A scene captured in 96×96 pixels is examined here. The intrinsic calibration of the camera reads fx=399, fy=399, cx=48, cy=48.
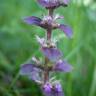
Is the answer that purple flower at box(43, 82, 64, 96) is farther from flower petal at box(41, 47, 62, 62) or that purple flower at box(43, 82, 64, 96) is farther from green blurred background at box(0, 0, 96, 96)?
green blurred background at box(0, 0, 96, 96)

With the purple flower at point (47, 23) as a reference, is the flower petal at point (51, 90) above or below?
below

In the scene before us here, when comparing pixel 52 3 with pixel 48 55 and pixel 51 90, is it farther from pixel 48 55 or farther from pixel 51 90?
pixel 51 90

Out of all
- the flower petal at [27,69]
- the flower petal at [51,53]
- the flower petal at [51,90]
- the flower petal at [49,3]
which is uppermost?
Answer: the flower petal at [49,3]

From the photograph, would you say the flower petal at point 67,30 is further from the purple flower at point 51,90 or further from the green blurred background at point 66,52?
the green blurred background at point 66,52

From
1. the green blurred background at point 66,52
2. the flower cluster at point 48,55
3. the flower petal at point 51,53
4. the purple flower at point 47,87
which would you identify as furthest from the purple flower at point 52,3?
the green blurred background at point 66,52

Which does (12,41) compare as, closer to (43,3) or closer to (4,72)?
(4,72)

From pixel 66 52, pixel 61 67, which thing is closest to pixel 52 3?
pixel 61 67

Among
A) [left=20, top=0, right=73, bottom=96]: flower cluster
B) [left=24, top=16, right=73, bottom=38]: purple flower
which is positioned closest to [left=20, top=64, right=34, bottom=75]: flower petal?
[left=20, top=0, right=73, bottom=96]: flower cluster
